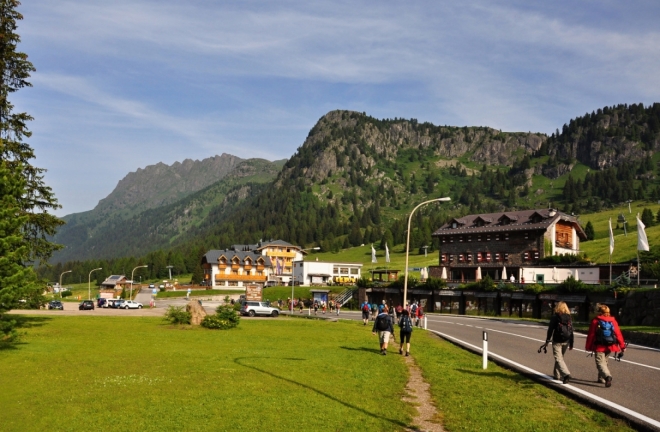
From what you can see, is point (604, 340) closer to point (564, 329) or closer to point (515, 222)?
point (564, 329)

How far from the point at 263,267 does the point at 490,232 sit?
74.7 metres

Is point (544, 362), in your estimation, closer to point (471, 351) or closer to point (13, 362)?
point (471, 351)

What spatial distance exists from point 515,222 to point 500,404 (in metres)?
78.0

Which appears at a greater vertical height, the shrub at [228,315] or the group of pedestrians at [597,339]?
the group of pedestrians at [597,339]

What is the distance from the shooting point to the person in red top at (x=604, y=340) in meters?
13.8

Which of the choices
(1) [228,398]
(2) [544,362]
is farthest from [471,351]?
(1) [228,398]

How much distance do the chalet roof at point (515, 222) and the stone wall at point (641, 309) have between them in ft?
126

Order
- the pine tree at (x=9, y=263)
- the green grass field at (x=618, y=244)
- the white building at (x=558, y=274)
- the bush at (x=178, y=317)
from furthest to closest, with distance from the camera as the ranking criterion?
the green grass field at (x=618, y=244), the white building at (x=558, y=274), the bush at (x=178, y=317), the pine tree at (x=9, y=263)

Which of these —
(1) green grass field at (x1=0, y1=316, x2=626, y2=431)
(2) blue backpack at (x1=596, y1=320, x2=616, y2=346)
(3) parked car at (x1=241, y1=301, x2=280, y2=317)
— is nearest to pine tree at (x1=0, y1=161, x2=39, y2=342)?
(1) green grass field at (x1=0, y1=316, x2=626, y2=431)

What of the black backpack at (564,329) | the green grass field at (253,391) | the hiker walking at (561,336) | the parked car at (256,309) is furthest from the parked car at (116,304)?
the black backpack at (564,329)

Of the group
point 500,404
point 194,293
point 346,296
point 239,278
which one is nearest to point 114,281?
point 239,278

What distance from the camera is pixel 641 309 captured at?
4184cm

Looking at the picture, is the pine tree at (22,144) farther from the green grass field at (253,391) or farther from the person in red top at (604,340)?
the person in red top at (604,340)

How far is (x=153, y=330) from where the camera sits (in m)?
33.7
